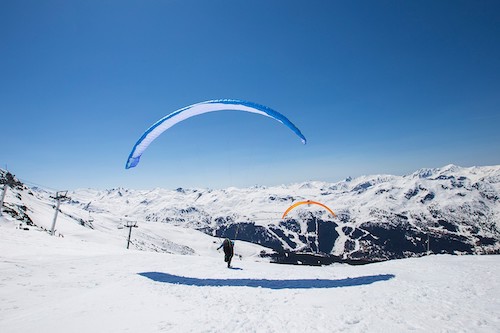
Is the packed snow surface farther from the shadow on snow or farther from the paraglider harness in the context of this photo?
the paraglider harness

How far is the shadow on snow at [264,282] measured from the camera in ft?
43.9

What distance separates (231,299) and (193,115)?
12.3 m

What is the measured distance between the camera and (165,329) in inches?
314

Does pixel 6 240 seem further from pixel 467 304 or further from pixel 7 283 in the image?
pixel 467 304

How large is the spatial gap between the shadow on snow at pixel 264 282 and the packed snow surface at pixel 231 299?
50mm

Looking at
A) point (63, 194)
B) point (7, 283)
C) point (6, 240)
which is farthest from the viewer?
point (63, 194)

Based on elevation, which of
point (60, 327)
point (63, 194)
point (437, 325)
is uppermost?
point (63, 194)

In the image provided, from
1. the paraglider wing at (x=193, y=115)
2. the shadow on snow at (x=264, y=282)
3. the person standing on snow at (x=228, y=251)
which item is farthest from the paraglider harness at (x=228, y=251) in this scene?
the paraglider wing at (x=193, y=115)

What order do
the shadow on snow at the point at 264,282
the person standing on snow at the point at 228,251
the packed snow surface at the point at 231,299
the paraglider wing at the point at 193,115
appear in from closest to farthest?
the packed snow surface at the point at 231,299, the shadow on snow at the point at 264,282, the paraglider wing at the point at 193,115, the person standing on snow at the point at 228,251

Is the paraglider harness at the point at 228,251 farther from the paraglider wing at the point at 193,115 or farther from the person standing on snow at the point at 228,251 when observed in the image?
the paraglider wing at the point at 193,115

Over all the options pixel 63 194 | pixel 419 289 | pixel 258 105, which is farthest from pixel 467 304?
pixel 63 194

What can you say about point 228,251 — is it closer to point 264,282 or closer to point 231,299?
point 264,282

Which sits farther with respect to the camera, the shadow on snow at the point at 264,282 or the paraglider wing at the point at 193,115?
the paraglider wing at the point at 193,115

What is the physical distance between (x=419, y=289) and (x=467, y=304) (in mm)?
2365
